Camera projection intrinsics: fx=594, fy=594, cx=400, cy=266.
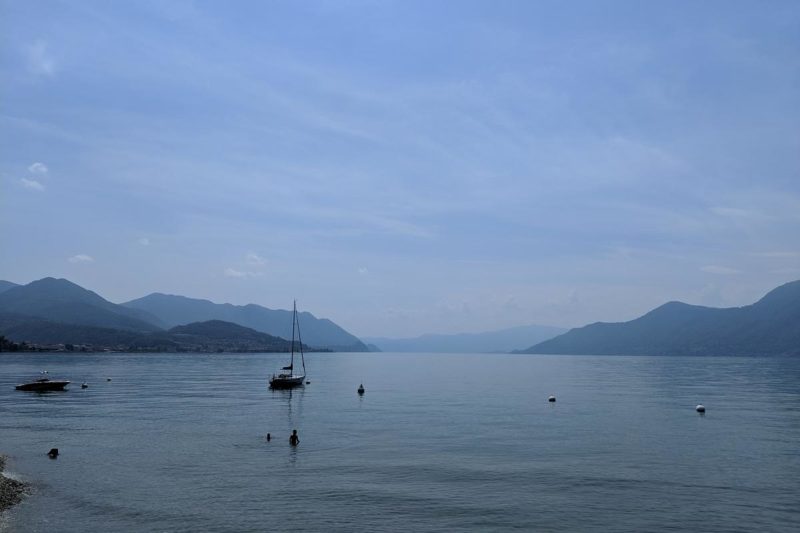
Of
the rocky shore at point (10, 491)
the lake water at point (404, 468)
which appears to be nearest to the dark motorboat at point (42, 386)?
the lake water at point (404, 468)

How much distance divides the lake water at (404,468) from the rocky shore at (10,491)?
873 mm

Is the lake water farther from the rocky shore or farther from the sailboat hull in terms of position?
the sailboat hull

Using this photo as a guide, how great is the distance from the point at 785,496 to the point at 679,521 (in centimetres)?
1168

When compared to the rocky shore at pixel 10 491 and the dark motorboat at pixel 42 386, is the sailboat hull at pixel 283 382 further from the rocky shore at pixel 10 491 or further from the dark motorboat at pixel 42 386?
the rocky shore at pixel 10 491

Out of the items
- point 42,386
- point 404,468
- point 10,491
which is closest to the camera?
point 10,491

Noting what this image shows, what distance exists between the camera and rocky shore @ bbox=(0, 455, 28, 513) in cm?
3912

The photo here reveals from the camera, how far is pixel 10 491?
136 ft

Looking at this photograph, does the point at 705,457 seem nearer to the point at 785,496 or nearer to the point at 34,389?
the point at 785,496

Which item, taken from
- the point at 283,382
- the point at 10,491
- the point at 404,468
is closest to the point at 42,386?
the point at 283,382

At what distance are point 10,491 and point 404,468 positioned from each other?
2887cm

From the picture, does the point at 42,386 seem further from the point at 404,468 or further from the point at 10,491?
the point at 404,468

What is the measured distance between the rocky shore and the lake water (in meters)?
0.87

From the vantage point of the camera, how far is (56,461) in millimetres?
52500

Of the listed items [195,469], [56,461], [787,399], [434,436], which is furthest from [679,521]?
[787,399]
